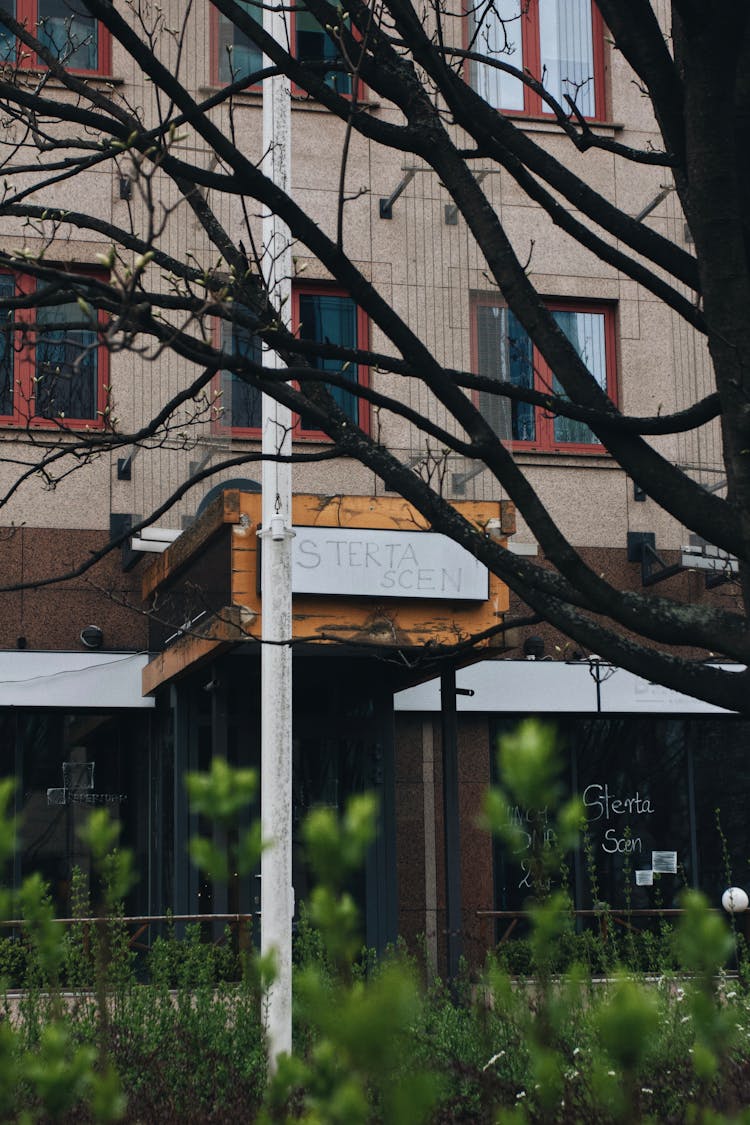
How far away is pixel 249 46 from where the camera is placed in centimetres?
1653

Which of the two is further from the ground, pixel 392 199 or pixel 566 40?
pixel 566 40

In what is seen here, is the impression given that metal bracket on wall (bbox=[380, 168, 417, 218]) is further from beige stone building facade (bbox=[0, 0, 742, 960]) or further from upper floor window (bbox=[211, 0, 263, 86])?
upper floor window (bbox=[211, 0, 263, 86])

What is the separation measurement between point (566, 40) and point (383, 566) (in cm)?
770

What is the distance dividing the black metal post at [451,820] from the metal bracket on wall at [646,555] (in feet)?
11.4

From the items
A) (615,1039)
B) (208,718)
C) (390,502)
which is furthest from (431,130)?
(208,718)

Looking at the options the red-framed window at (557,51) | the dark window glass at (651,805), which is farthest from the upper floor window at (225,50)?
the dark window glass at (651,805)

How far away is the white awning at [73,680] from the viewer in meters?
15.4

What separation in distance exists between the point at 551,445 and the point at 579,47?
4.59 meters

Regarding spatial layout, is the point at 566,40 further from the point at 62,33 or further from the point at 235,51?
the point at 62,33

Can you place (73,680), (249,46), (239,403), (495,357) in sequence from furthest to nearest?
1. (249,46)
2. (495,357)
3. (73,680)
4. (239,403)

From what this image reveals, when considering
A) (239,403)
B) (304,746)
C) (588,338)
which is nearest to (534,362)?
(588,338)

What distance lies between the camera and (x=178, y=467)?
52.2 feet

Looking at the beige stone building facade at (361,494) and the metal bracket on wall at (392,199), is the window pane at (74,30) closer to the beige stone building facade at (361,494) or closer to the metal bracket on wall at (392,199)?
the beige stone building facade at (361,494)

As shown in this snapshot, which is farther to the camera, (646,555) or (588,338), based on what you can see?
(588,338)
